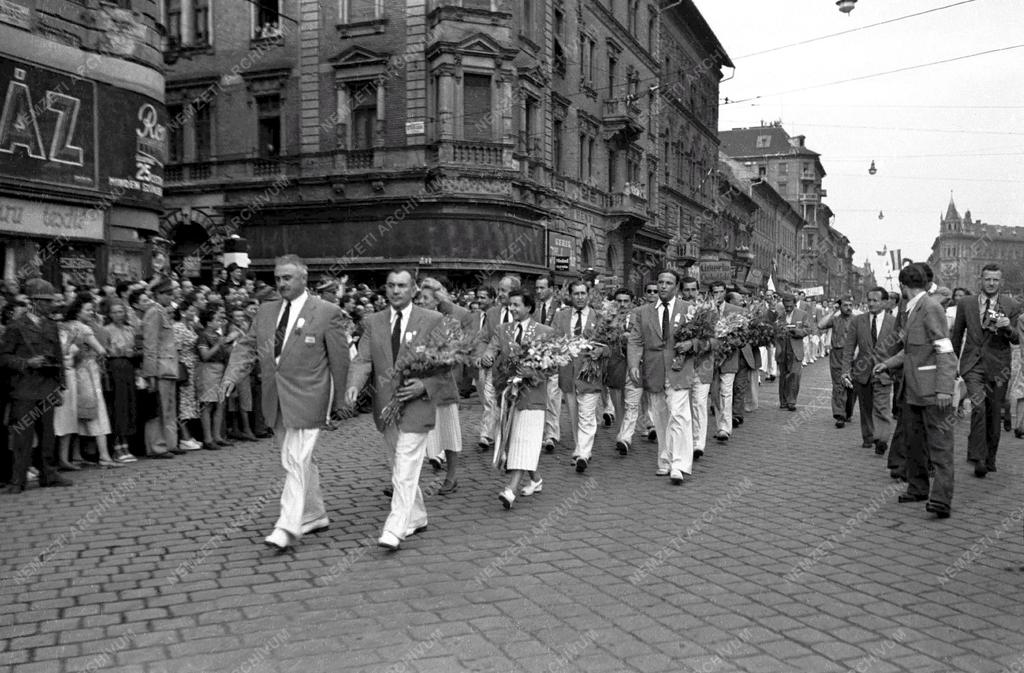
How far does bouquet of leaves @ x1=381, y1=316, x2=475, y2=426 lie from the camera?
6.78m

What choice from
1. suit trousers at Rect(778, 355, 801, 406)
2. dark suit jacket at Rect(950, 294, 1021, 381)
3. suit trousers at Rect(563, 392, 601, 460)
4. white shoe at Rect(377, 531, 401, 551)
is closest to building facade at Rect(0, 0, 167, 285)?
suit trousers at Rect(563, 392, 601, 460)

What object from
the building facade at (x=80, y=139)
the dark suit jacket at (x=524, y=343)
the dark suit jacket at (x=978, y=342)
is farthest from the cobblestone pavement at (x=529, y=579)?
the building facade at (x=80, y=139)

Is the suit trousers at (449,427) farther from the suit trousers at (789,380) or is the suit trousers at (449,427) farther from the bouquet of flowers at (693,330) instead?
the suit trousers at (789,380)

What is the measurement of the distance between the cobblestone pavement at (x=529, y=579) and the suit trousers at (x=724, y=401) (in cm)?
289

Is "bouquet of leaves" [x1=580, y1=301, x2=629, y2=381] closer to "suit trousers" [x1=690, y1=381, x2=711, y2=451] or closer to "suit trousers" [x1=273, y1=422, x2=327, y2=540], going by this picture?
"suit trousers" [x1=690, y1=381, x2=711, y2=451]

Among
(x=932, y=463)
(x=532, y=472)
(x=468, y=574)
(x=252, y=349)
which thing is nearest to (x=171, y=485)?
(x=252, y=349)

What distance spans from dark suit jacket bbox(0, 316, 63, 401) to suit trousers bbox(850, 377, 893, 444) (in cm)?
962

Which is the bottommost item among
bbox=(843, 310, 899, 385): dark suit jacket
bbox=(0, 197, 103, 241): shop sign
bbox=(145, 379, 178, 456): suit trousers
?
bbox=(145, 379, 178, 456): suit trousers

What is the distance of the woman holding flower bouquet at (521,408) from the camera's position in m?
8.05

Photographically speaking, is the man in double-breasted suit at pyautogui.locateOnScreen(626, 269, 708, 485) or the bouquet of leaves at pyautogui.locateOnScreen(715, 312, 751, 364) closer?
the man in double-breasted suit at pyautogui.locateOnScreen(626, 269, 708, 485)

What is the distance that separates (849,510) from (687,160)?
48982 mm

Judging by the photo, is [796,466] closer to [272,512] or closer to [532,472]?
[532,472]

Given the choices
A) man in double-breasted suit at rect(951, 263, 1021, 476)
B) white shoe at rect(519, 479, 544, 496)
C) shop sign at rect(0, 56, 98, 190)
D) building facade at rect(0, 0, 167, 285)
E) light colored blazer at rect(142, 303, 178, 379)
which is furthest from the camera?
building facade at rect(0, 0, 167, 285)

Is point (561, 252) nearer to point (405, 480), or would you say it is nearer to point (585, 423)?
point (585, 423)
